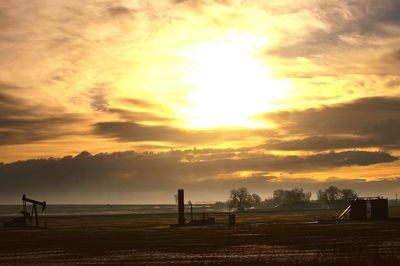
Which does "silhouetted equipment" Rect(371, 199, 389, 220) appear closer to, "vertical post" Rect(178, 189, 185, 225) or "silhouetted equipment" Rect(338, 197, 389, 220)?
"silhouetted equipment" Rect(338, 197, 389, 220)

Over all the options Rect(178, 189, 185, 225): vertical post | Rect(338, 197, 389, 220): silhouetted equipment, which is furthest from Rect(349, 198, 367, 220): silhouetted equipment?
Rect(178, 189, 185, 225): vertical post

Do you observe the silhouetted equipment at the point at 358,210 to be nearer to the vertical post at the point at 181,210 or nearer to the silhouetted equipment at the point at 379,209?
the silhouetted equipment at the point at 379,209

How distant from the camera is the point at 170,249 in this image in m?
48.1

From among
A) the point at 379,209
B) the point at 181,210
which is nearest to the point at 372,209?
the point at 379,209

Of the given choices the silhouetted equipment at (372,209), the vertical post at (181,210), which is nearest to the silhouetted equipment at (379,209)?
the silhouetted equipment at (372,209)

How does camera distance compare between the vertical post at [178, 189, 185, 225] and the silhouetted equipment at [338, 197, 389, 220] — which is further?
the vertical post at [178, 189, 185, 225]

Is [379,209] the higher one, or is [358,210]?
[379,209]

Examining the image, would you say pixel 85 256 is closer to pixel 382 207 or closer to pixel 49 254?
pixel 49 254

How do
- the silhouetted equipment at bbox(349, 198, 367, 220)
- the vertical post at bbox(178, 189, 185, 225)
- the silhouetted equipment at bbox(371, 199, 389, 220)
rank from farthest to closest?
1. the vertical post at bbox(178, 189, 185, 225)
2. the silhouetted equipment at bbox(349, 198, 367, 220)
3. the silhouetted equipment at bbox(371, 199, 389, 220)

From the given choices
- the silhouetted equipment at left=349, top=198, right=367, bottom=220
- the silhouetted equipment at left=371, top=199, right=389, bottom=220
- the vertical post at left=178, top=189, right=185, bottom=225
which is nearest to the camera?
the silhouetted equipment at left=371, top=199, right=389, bottom=220

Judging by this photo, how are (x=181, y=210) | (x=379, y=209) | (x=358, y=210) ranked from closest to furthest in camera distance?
(x=379, y=209) < (x=358, y=210) < (x=181, y=210)

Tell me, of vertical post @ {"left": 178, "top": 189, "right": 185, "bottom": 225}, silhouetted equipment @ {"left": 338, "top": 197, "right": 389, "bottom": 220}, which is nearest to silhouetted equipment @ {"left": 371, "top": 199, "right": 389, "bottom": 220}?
silhouetted equipment @ {"left": 338, "top": 197, "right": 389, "bottom": 220}

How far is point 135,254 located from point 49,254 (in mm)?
7528

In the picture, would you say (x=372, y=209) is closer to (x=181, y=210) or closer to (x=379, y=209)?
(x=379, y=209)
